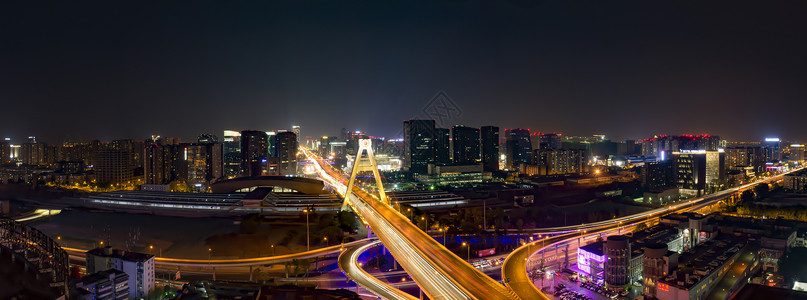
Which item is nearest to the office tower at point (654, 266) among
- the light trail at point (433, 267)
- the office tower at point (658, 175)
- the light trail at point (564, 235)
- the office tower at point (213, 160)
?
the light trail at point (564, 235)

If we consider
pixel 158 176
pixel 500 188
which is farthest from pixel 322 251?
pixel 158 176

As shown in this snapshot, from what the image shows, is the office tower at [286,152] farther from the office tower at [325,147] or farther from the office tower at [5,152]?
the office tower at [5,152]

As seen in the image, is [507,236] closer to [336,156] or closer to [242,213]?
[242,213]

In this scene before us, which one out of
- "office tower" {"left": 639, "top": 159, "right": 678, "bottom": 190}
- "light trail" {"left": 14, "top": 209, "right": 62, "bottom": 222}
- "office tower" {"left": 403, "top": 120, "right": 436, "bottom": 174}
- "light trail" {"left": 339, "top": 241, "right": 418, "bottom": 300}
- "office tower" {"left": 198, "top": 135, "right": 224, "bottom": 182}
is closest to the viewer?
"light trail" {"left": 339, "top": 241, "right": 418, "bottom": 300}

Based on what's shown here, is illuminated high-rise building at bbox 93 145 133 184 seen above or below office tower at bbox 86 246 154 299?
above

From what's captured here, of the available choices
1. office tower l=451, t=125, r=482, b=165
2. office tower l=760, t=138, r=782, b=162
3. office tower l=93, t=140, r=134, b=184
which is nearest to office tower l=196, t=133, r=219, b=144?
office tower l=93, t=140, r=134, b=184

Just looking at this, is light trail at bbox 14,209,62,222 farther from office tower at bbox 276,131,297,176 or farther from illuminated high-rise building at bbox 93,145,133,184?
office tower at bbox 276,131,297,176

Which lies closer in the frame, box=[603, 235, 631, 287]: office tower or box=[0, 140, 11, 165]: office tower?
box=[603, 235, 631, 287]: office tower
